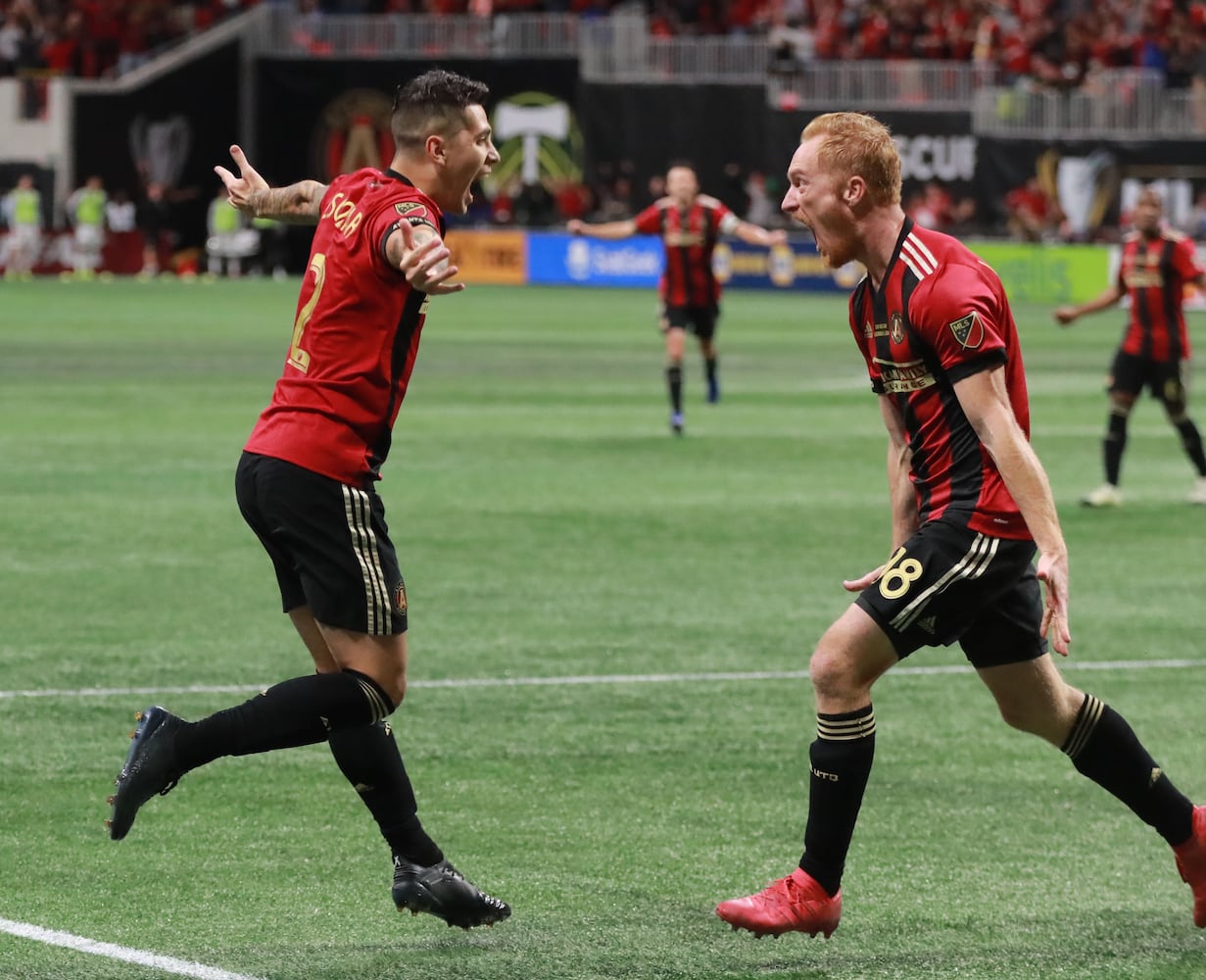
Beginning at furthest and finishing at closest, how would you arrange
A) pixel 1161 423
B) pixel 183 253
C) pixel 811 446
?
pixel 183 253 → pixel 1161 423 → pixel 811 446

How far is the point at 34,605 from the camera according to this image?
1069 centimetres

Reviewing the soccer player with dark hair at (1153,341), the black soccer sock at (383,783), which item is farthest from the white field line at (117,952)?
the soccer player with dark hair at (1153,341)

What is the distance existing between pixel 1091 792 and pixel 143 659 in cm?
424

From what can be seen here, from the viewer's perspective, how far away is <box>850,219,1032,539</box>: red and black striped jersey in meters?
5.31

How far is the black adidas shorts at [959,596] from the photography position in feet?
17.6

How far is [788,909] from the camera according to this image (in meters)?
5.33

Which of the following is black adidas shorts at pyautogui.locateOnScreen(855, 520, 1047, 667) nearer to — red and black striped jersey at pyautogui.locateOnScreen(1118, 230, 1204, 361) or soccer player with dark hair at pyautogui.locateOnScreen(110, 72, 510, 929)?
soccer player with dark hair at pyautogui.locateOnScreen(110, 72, 510, 929)

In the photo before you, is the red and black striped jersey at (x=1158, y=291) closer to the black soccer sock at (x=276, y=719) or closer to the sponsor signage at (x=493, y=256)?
the black soccer sock at (x=276, y=719)

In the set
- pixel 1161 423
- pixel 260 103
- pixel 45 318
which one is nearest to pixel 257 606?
pixel 1161 423

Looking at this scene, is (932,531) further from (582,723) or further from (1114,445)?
(1114,445)

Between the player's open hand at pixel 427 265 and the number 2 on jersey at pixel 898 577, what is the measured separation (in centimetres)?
132

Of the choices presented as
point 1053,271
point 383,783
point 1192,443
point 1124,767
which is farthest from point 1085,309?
point 1053,271

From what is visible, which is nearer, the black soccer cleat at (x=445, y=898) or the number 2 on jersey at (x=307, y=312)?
the black soccer cleat at (x=445, y=898)

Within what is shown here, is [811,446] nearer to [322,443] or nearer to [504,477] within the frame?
[504,477]
